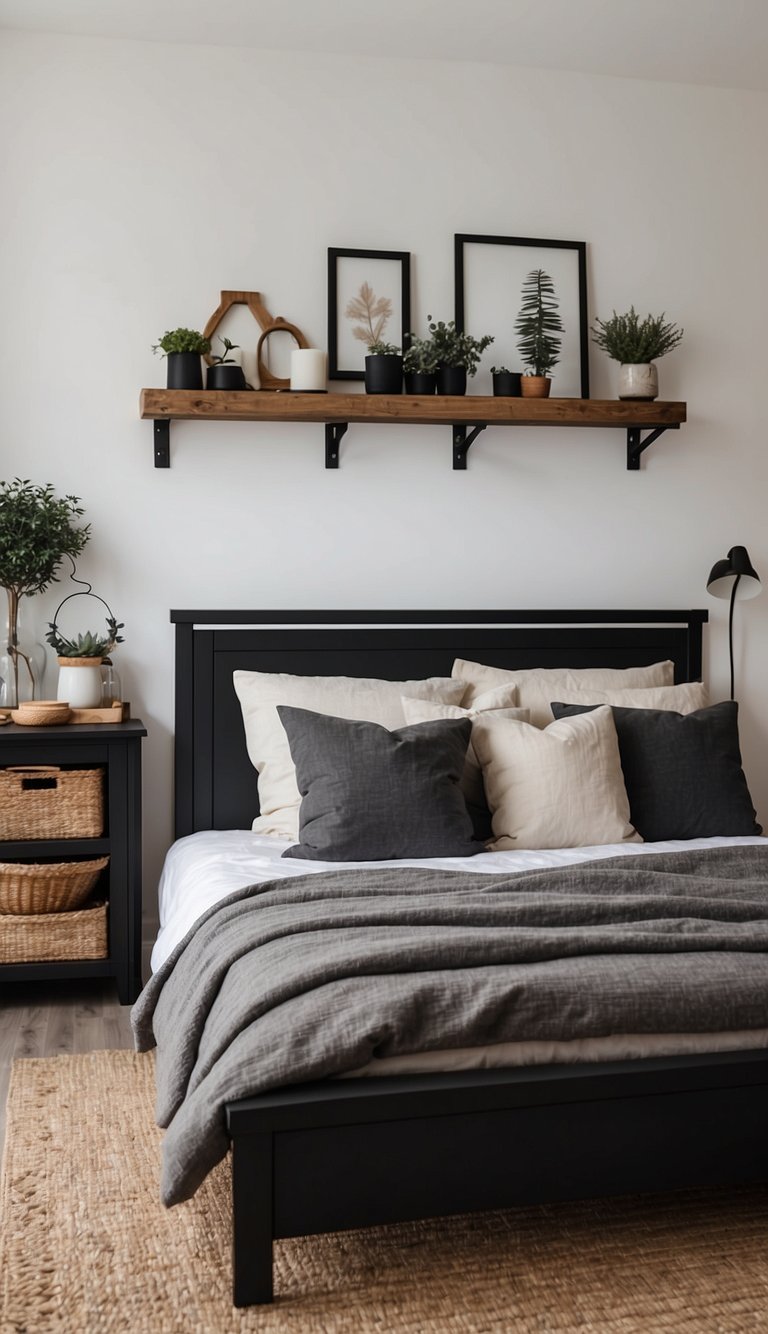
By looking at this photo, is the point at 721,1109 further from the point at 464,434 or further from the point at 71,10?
the point at 71,10

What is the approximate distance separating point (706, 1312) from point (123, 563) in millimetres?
2593

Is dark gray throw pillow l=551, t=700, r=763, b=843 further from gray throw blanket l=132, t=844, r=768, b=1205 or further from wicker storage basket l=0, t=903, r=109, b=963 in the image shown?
wicker storage basket l=0, t=903, r=109, b=963

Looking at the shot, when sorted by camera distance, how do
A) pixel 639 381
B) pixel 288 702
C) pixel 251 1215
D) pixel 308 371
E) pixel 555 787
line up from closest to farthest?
pixel 251 1215 < pixel 555 787 < pixel 288 702 < pixel 308 371 < pixel 639 381

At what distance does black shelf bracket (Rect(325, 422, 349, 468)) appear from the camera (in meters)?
3.76

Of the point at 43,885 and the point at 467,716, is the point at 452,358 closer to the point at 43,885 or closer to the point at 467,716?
the point at 467,716

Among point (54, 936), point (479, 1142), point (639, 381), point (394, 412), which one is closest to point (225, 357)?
point (394, 412)

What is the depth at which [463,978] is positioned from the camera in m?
1.99

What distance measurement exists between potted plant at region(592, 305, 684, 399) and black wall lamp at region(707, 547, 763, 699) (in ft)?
1.92

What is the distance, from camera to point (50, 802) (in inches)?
131

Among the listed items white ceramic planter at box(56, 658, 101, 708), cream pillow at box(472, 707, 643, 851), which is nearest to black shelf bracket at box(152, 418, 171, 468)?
white ceramic planter at box(56, 658, 101, 708)

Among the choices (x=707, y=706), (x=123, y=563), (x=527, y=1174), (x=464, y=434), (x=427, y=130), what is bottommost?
(x=527, y=1174)

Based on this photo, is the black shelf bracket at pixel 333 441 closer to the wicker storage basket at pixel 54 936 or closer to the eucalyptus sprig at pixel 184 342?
the eucalyptus sprig at pixel 184 342

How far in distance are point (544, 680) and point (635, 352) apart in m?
1.08

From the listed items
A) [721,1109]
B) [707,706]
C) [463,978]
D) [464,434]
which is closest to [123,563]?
[464,434]
